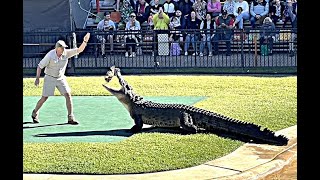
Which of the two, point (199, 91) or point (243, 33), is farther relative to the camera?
point (243, 33)

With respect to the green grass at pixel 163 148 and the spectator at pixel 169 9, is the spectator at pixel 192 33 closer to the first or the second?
the spectator at pixel 169 9

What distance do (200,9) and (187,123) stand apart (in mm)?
14567

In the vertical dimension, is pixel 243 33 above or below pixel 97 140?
above

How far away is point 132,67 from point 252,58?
3826mm

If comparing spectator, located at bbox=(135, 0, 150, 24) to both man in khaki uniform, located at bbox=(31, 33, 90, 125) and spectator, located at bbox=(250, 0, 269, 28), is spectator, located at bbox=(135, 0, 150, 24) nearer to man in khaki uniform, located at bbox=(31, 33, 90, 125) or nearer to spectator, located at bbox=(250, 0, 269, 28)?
spectator, located at bbox=(250, 0, 269, 28)

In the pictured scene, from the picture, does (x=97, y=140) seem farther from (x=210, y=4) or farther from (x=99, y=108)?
(x=210, y=4)

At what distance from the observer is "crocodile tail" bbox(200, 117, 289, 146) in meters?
7.45

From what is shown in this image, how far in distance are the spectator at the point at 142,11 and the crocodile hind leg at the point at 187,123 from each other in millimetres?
15645

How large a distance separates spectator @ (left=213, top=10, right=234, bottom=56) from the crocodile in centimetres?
989

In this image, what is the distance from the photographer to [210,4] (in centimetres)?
2255

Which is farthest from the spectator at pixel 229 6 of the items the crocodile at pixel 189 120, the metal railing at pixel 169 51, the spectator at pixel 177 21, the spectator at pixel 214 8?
the crocodile at pixel 189 120

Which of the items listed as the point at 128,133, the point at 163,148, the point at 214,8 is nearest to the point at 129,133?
the point at 128,133
